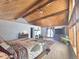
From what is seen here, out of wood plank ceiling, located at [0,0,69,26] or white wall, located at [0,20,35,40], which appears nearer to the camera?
wood plank ceiling, located at [0,0,69,26]

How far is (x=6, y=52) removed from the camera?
258 cm

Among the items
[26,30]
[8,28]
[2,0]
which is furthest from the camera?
[26,30]

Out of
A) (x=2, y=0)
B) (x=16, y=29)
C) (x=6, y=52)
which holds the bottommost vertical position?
(x=6, y=52)

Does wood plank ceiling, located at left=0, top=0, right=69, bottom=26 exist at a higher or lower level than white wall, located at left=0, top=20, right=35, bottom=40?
higher

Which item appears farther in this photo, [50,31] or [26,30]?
[50,31]

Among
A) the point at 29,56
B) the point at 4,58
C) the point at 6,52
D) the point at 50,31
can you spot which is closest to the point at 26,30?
the point at 29,56

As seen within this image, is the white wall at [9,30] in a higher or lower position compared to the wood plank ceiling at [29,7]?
lower

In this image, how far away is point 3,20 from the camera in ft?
14.6

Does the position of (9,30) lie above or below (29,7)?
below

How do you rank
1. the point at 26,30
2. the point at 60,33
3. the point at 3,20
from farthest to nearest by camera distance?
the point at 60,33 < the point at 26,30 < the point at 3,20

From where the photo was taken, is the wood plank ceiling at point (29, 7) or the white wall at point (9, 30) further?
the white wall at point (9, 30)

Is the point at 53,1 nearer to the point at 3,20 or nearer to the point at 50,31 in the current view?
the point at 3,20

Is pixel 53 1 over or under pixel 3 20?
over

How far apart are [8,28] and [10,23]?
30 cm
